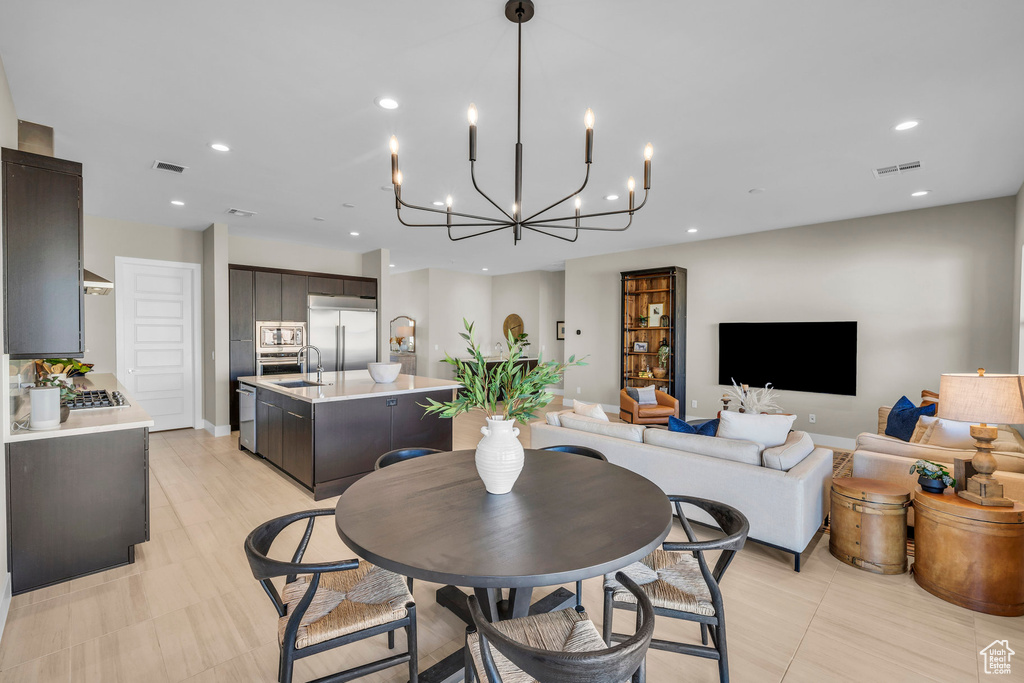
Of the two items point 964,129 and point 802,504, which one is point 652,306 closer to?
point 964,129

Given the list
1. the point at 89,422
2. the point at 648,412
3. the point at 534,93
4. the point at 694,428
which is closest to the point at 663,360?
the point at 648,412

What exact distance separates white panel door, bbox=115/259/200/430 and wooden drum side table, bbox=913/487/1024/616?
7.47 meters

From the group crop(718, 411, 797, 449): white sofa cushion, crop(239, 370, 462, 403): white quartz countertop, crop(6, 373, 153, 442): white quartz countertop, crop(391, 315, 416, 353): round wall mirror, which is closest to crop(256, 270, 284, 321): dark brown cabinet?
crop(239, 370, 462, 403): white quartz countertop

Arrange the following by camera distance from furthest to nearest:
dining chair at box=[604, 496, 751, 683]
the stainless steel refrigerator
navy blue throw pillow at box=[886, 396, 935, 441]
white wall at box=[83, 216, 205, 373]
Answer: the stainless steel refrigerator, white wall at box=[83, 216, 205, 373], navy blue throw pillow at box=[886, 396, 935, 441], dining chair at box=[604, 496, 751, 683]

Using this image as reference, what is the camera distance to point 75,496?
248 centimetres

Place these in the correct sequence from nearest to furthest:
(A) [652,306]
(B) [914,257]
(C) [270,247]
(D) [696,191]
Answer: (D) [696,191] < (B) [914,257] < (C) [270,247] < (A) [652,306]

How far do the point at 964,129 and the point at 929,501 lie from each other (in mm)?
2347

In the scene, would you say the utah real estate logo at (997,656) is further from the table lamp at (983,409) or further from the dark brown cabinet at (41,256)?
the dark brown cabinet at (41,256)

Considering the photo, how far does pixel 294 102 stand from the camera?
8.55ft

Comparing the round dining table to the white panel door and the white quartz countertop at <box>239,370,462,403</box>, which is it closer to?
the white quartz countertop at <box>239,370,462,403</box>

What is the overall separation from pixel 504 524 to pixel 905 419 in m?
4.13

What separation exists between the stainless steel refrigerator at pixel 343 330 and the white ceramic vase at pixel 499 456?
532cm

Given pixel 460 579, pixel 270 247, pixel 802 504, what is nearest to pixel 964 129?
pixel 802 504

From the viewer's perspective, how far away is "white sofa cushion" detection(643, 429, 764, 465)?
2.78 m
